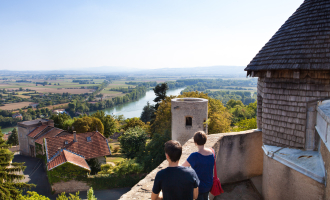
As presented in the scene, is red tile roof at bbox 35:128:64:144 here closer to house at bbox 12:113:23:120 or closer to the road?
the road

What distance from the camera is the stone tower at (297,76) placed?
4660 millimetres

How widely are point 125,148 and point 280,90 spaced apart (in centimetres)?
1967

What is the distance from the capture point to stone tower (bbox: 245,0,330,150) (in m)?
4.66

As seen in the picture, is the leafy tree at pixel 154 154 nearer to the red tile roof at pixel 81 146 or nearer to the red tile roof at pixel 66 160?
the red tile roof at pixel 81 146

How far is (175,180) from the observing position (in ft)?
7.89

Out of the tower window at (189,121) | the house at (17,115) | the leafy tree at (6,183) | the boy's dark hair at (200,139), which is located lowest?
the house at (17,115)

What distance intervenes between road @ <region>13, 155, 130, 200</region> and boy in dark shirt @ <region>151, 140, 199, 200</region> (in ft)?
50.9

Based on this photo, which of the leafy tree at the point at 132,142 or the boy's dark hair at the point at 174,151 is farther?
the leafy tree at the point at 132,142

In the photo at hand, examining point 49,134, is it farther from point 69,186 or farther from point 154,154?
point 154,154

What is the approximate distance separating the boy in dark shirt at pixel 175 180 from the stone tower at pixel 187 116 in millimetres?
11004

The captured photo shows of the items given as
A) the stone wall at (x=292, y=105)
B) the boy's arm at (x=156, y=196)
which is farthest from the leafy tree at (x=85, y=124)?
the boy's arm at (x=156, y=196)

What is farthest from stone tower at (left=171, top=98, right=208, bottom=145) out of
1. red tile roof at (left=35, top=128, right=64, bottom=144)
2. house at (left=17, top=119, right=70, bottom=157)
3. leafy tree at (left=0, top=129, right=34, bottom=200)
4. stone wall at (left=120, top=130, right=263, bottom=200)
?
red tile roof at (left=35, top=128, right=64, bottom=144)

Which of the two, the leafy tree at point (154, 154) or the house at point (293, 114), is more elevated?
the house at point (293, 114)

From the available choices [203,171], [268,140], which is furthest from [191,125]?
[203,171]
